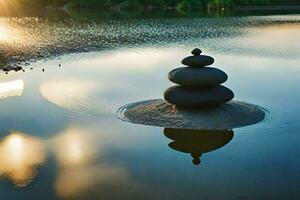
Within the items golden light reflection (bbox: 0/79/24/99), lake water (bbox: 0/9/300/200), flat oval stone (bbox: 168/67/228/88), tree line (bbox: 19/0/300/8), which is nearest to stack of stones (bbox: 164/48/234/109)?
flat oval stone (bbox: 168/67/228/88)

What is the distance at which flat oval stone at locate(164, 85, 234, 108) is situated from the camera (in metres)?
18.9

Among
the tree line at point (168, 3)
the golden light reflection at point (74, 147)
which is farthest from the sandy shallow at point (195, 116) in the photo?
the tree line at point (168, 3)

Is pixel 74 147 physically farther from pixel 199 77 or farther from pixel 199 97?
pixel 199 77

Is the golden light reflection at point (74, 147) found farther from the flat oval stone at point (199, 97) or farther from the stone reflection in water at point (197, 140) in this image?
the flat oval stone at point (199, 97)

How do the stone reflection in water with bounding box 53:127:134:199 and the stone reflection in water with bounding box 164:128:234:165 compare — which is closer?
the stone reflection in water with bounding box 53:127:134:199

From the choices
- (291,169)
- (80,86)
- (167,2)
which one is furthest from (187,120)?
(167,2)

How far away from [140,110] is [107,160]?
18.0 feet

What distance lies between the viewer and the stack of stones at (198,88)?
18.9 meters

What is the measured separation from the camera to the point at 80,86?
27219mm

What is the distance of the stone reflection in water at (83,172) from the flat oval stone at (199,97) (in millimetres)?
3872

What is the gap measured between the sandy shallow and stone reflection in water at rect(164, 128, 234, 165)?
0.34 metres

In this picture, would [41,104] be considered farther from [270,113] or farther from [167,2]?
[167,2]

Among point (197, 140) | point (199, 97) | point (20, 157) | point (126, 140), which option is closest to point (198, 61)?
point (199, 97)

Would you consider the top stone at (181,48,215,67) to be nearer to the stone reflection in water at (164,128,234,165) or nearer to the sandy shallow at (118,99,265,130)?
the sandy shallow at (118,99,265,130)
